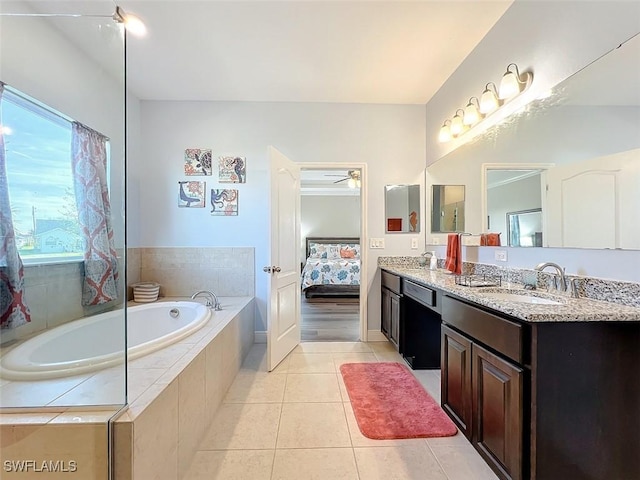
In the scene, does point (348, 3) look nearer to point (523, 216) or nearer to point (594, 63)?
point (594, 63)

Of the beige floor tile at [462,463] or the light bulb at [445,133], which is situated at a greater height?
the light bulb at [445,133]

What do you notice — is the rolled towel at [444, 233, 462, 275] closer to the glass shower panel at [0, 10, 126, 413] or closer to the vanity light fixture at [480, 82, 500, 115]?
the vanity light fixture at [480, 82, 500, 115]

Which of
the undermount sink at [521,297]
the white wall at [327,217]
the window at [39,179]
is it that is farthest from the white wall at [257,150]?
the white wall at [327,217]

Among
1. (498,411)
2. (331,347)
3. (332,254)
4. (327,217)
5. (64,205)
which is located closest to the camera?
(498,411)

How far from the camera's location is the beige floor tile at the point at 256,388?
2180 millimetres

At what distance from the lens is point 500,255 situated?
7.31 ft

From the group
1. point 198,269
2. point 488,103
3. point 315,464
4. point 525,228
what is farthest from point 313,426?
point 488,103

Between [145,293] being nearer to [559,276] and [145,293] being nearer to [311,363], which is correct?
[311,363]

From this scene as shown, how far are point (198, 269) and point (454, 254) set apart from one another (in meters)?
2.61

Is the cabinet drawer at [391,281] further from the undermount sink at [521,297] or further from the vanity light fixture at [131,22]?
the vanity light fixture at [131,22]

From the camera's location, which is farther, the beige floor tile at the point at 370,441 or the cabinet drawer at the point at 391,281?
the cabinet drawer at the point at 391,281

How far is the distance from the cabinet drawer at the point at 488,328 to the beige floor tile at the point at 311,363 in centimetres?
129

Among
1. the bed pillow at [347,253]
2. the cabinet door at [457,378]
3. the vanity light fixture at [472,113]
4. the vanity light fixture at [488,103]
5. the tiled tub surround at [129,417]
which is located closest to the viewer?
the tiled tub surround at [129,417]

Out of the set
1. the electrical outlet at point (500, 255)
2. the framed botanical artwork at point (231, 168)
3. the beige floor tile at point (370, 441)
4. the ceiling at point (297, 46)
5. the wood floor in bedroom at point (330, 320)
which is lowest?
the beige floor tile at point (370, 441)
